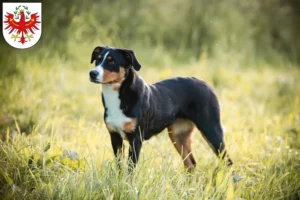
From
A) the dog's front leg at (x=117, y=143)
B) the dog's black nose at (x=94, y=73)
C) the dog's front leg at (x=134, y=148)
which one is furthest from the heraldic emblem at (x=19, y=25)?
the dog's front leg at (x=134, y=148)

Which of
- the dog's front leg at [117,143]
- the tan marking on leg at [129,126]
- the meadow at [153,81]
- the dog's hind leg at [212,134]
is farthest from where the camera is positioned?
the dog's hind leg at [212,134]

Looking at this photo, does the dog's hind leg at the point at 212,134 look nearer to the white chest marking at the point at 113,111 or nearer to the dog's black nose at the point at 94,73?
the white chest marking at the point at 113,111

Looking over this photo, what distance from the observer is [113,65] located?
159 inches

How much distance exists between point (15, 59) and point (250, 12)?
21.7 feet

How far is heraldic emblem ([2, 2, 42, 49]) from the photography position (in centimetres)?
464

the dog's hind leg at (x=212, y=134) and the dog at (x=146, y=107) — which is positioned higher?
the dog at (x=146, y=107)

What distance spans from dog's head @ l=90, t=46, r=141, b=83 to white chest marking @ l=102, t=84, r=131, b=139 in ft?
0.36

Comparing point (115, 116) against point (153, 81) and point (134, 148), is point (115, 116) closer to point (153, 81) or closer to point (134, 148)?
point (134, 148)

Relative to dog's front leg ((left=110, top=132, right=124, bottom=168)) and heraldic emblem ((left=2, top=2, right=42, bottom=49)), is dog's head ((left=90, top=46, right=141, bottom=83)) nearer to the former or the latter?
dog's front leg ((left=110, top=132, right=124, bottom=168))

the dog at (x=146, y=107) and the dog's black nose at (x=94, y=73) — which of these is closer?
the dog's black nose at (x=94, y=73)

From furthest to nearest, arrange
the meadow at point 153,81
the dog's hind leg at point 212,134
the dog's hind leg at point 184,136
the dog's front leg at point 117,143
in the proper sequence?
1. the dog's hind leg at point 184,136
2. the dog's hind leg at point 212,134
3. the dog's front leg at point 117,143
4. the meadow at point 153,81

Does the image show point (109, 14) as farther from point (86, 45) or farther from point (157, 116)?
point (157, 116)

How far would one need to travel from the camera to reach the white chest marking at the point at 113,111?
158 inches

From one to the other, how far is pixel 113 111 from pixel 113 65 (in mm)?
377
